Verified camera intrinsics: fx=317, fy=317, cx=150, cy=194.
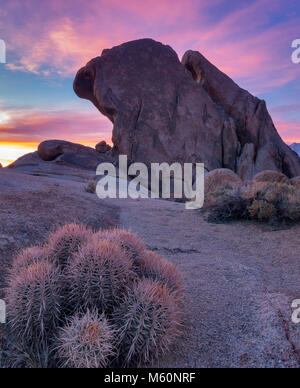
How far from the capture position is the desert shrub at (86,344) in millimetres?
2010

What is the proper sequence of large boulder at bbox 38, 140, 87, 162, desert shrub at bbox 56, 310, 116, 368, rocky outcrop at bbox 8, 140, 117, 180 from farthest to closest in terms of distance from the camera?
large boulder at bbox 38, 140, 87, 162 → rocky outcrop at bbox 8, 140, 117, 180 → desert shrub at bbox 56, 310, 116, 368

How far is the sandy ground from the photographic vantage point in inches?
101

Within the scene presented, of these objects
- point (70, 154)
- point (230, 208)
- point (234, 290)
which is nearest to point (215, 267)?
point (234, 290)

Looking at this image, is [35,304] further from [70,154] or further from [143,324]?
[70,154]

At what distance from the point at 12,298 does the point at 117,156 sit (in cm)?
2592

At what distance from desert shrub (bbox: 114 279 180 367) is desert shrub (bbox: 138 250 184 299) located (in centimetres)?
45

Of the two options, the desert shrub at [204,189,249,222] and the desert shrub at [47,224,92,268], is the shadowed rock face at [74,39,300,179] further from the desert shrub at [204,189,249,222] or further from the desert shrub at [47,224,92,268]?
the desert shrub at [47,224,92,268]

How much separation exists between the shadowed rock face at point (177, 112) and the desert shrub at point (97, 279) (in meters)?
24.5

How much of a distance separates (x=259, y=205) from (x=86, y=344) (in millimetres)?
6022

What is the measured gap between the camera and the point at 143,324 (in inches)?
86.9

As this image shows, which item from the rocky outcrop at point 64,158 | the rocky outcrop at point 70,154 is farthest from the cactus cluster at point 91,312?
the rocky outcrop at point 70,154

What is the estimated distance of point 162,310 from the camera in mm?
2260

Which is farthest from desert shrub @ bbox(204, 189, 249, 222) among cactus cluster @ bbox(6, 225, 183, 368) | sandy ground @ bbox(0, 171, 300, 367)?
cactus cluster @ bbox(6, 225, 183, 368)
